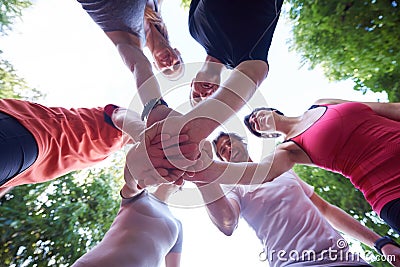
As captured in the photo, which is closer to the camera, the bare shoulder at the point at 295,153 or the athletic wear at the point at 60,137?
the athletic wear at the point at 60,137

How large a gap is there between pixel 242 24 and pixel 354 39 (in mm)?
719

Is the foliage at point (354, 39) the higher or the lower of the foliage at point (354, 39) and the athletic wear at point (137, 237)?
the higher

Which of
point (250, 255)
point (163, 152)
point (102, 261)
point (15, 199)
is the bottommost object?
point (250, 255)

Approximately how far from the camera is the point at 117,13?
943 millimetres

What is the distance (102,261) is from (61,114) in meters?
0.46

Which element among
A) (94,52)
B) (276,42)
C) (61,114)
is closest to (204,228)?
(61,114)

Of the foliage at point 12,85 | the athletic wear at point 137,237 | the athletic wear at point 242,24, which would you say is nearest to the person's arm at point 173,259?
the athletic wear at point 137,237

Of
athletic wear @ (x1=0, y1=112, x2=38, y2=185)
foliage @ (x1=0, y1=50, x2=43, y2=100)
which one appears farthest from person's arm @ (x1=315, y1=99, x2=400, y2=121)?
foliage @ (x1=0, y1=50, x2=43, y2=100)

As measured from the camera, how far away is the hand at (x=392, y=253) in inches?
36.5

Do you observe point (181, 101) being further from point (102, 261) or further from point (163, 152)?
point (102, 261)

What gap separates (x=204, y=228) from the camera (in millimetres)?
1580

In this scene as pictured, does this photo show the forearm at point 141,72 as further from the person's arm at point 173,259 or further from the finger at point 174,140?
the person's arm at point 173,259

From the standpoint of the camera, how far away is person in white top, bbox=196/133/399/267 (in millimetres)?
798

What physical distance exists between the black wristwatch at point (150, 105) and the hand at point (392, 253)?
86 centimetres
